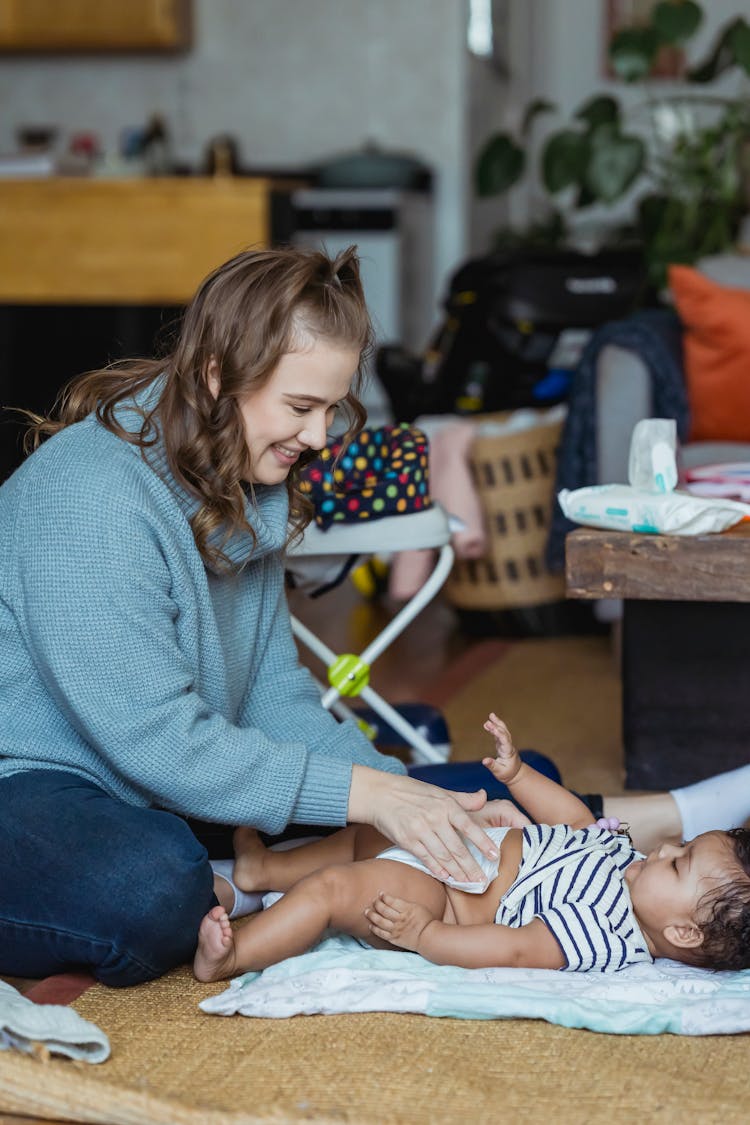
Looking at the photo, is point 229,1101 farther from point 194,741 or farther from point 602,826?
point 602,826

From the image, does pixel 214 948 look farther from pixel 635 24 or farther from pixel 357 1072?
pixel 635 24

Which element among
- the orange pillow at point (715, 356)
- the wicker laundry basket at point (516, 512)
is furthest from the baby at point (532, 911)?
the wicker laundry basket at point (516, 512)

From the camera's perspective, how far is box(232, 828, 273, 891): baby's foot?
176cm

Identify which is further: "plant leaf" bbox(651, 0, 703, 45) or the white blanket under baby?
"plant leaf" bbox(651, 0, 703, 45)

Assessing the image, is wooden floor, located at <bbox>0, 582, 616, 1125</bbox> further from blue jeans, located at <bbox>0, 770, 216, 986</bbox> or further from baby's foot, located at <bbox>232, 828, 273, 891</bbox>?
blue jeans, located at <bbox>0, 770, 216, 986</bbox>

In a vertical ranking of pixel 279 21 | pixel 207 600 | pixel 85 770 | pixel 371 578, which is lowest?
pixel 371 578

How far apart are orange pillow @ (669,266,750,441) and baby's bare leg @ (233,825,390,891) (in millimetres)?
1790

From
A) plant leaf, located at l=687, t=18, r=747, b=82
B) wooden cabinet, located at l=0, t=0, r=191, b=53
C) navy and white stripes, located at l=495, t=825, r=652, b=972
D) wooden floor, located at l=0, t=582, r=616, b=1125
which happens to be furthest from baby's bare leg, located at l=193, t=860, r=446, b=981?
wooden cabinet, located at l=0, t=0, r=191, b=53

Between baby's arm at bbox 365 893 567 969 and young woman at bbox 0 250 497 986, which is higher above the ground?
young woman at bbox 0 250 497 986

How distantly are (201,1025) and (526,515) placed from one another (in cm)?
221

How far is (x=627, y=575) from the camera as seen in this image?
215cm

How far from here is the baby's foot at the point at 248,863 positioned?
1757 millimetres

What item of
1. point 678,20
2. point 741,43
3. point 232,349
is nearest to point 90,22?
point 678,20

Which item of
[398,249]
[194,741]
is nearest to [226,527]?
[194,741]
